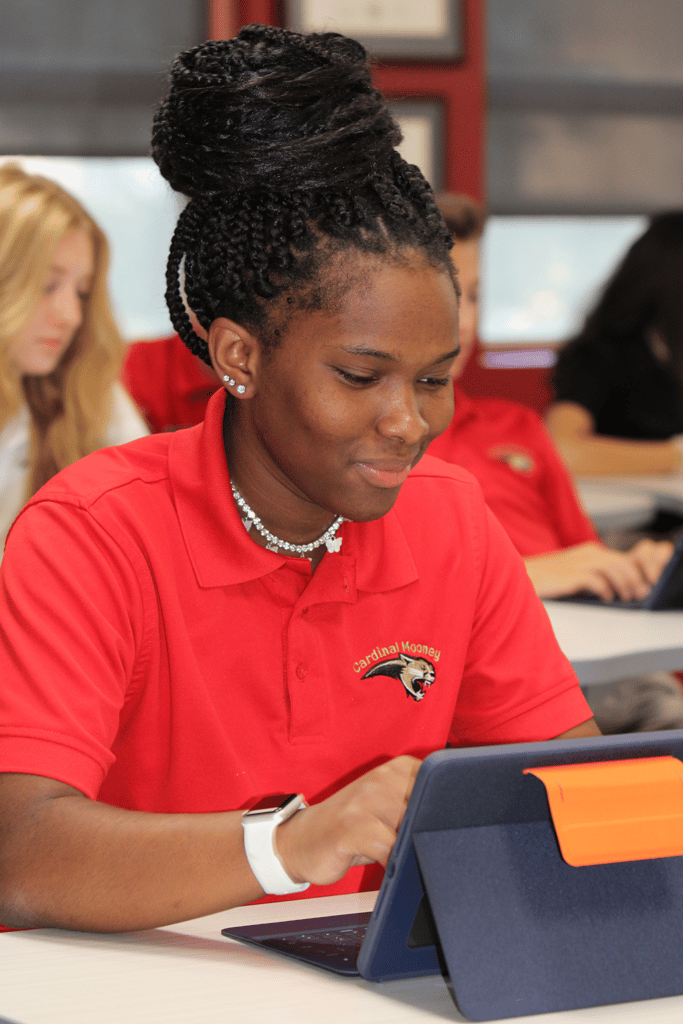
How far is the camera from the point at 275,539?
3.44ft

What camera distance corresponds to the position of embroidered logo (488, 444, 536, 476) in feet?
7.89

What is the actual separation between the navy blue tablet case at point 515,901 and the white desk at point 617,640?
2.67 ft

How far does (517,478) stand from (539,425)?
14cm

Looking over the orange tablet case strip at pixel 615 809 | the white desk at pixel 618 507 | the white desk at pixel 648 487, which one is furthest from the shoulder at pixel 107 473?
the white desk at pixel 648 487

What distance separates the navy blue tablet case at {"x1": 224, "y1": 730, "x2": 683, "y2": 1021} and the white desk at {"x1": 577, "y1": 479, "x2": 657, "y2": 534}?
7.29 ft

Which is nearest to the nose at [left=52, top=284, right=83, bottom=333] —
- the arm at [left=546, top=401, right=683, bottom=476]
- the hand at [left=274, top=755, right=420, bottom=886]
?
the hand at [left=274, top=755, right=420, bottom=886]

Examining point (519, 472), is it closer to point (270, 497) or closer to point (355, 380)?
point (270, 497)

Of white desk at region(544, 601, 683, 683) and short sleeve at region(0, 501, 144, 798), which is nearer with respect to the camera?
short sleeve at region(0, 501, 144, 798)

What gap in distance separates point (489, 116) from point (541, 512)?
240 cm

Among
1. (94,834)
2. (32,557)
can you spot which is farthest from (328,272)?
(94,834)

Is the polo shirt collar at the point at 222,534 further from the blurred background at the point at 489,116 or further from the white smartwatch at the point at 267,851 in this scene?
the blurred background at the point at 489,116

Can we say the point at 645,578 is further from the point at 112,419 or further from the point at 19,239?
the point at 19,239

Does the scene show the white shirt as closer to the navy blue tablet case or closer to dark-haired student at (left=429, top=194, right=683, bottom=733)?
dark-haired student at (left=429, top=194, right=683, bottom=733)

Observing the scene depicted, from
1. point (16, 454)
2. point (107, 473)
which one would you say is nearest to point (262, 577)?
point (107, 473)
